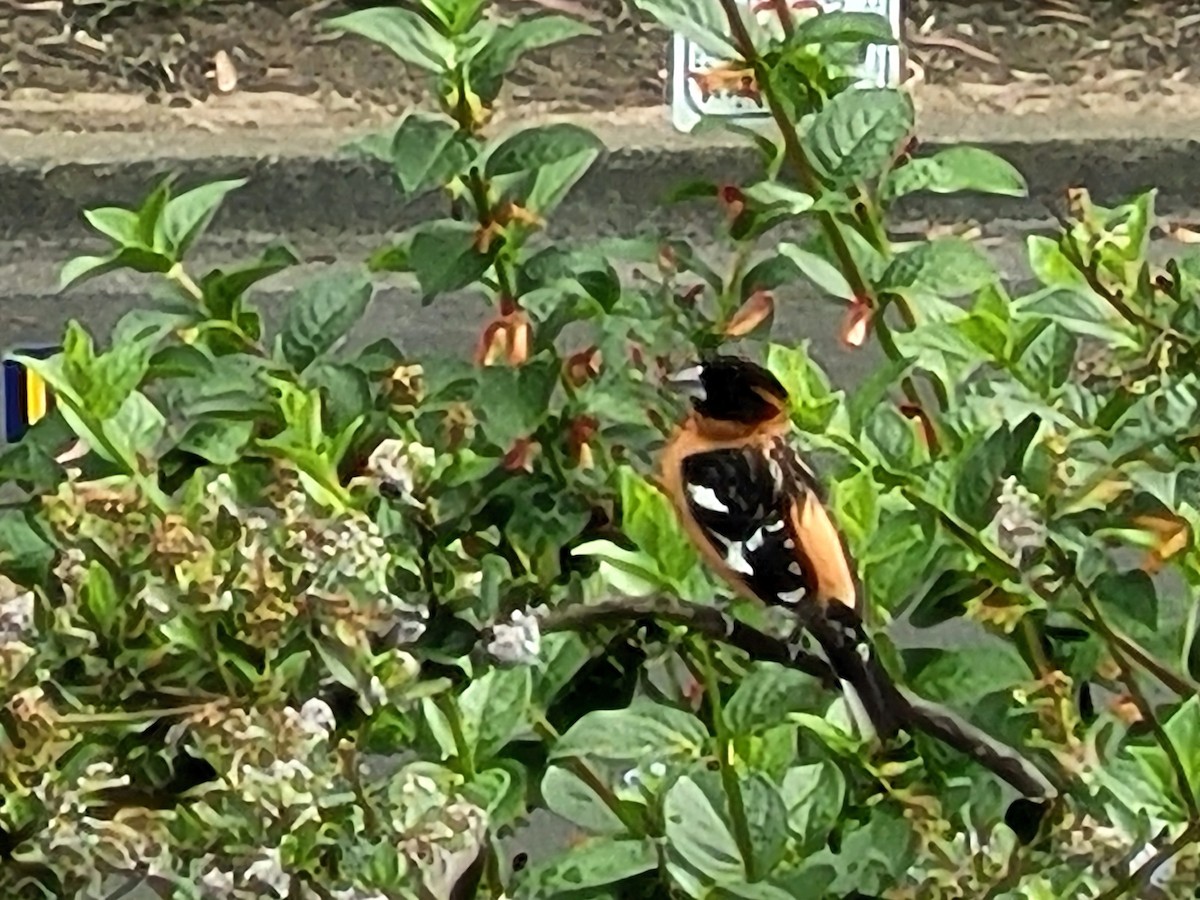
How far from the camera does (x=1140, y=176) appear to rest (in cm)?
105

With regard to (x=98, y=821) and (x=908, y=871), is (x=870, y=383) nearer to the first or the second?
(x=908, y=871)

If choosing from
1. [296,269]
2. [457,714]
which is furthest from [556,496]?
[296,269]

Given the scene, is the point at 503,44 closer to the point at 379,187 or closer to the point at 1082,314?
the point at 1082,314

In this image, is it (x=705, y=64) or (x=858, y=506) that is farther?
(x=705, y=64)

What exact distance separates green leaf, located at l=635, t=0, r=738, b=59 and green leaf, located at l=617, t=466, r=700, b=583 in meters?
0.18

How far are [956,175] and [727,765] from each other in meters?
0.26

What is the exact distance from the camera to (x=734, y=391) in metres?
0.57

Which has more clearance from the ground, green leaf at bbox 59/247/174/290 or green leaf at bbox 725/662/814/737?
green leaf at bbox 59/247/174/290

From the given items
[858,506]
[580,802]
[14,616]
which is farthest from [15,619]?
[858,506]

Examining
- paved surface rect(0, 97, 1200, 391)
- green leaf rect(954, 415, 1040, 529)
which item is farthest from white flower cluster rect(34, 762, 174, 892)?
paved surface rect(0, 97, 1200, 391)

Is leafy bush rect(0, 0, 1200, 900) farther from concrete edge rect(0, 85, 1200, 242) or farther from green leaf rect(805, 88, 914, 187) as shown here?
concrete edge rect(0, 85, 1200, 242)

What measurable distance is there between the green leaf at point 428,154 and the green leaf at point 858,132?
5.5 inches

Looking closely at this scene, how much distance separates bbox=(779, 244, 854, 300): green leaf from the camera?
0.59 m

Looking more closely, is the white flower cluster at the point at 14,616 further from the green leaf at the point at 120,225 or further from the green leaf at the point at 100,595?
the green leaf at the point at 120,225
